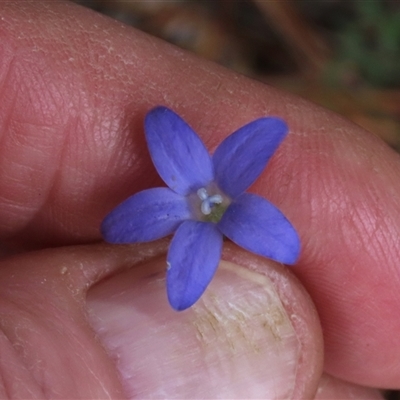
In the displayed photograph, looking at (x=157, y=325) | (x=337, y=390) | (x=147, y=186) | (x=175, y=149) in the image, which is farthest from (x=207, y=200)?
(x=337, y=390)

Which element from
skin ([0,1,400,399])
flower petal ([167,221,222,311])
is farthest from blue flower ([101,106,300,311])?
skin ([0,1,400,399])

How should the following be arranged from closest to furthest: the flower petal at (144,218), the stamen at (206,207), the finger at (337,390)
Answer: the flower petal at (144,218) → the stamen at (206,207) → the finger at (337,390)

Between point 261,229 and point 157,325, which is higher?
point 261,229

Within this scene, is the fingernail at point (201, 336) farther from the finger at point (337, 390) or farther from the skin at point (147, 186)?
the finger at point (337, 390)

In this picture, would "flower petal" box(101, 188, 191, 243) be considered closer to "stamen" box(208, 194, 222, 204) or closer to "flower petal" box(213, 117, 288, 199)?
"stamen" box(208, 194, 222, 204)

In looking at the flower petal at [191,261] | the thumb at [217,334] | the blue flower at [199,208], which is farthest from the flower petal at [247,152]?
the thumb at [217,334]

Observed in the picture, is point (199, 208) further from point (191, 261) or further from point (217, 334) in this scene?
point (217, 334)
